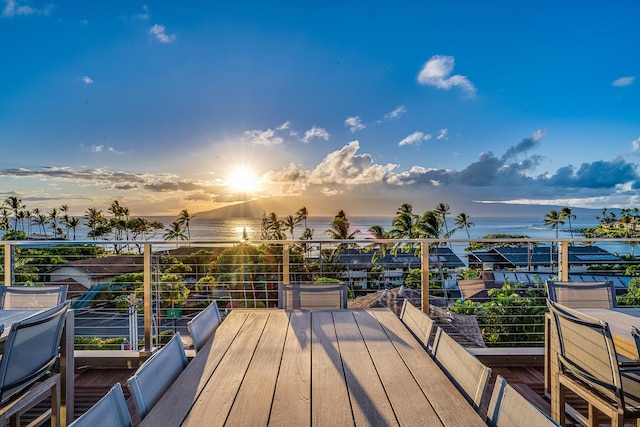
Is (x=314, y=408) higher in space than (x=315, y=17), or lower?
lower

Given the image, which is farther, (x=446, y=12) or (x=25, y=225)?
(x=25, y=225)

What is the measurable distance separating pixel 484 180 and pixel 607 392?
105ft

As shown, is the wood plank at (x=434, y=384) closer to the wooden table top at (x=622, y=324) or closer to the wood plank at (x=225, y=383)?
the wood plank at (x=225, y=383)

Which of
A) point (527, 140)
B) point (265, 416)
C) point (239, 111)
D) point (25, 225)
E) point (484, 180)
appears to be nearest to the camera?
point (265, 416)

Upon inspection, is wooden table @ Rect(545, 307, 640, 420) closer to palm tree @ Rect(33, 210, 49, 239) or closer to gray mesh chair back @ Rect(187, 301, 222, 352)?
gray mesh chair back @ Rect(187, 301, 222, 352)

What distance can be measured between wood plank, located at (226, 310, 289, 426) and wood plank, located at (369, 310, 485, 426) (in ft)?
1.69

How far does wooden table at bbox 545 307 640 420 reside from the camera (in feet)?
5.52

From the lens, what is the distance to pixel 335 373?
1229mm

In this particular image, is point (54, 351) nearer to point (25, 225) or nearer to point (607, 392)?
point (607, 392)

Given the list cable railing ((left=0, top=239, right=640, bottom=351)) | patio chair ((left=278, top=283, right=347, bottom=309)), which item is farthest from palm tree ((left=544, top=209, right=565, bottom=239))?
patio chair ((left=278, top=283, right=347, bottom=309))

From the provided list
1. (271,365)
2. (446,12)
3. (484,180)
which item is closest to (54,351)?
(271,365)

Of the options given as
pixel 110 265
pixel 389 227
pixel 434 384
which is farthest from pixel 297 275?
pixel 389 227

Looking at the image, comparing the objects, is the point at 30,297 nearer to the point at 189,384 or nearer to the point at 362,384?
the point at 189,384

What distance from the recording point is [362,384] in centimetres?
114
